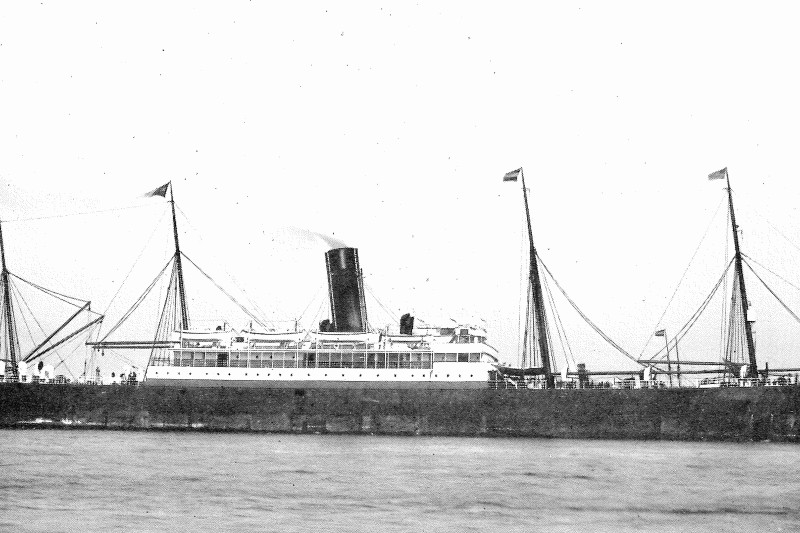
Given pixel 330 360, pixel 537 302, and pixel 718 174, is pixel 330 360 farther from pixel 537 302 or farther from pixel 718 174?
pixel 718 174

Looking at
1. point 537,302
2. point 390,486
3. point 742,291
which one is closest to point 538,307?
point 537,302

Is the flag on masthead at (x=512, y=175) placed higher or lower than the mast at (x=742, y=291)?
higher

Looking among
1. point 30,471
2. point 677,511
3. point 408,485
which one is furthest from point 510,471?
point 30,471

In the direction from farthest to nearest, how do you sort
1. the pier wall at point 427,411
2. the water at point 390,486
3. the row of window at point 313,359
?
the row of window at point 313,359 < the pier wall at point 427,411 < the water at point 390,486

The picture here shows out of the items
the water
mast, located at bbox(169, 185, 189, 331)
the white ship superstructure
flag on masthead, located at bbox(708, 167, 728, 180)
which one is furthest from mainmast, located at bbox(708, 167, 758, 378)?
mast, located at bbox(169, 185, 189, 331)

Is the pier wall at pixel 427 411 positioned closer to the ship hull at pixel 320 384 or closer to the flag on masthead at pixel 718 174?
the ship hull at pixel 320 384

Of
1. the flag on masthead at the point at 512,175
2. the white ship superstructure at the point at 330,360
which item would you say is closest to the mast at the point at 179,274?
the white ship superstructure at the point at 330,360

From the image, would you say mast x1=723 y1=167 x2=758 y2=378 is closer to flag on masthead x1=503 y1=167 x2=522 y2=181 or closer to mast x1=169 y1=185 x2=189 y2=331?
flag on masthead x1=503 y1=167 x2=522 y2=181
